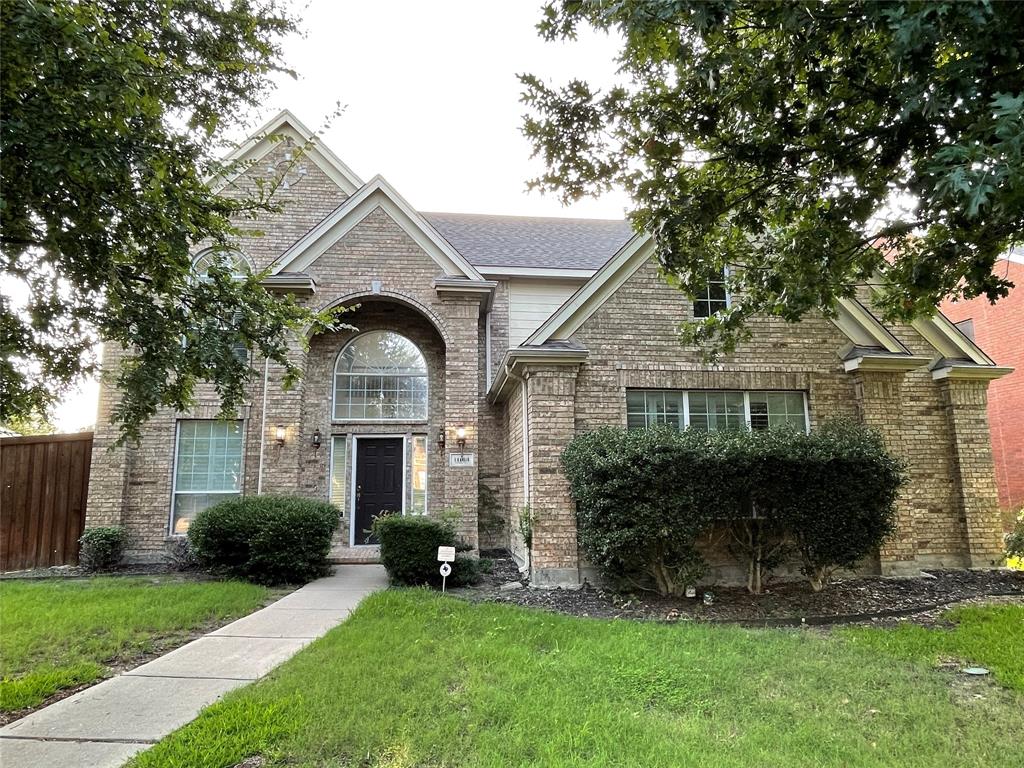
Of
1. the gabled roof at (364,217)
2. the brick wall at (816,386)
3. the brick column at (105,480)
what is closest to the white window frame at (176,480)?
the brick column at (105,480)

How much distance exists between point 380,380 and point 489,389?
2315 mm

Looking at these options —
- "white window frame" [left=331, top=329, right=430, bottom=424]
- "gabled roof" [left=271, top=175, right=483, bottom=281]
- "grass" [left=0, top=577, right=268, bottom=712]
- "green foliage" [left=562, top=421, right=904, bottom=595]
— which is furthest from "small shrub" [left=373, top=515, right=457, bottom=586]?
"gabled roof" [left=271, top=175, right=483, bottom=281]

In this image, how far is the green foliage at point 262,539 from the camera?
8.63 m

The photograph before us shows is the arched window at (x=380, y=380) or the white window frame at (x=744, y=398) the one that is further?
the arched window at (x=380, y=380)

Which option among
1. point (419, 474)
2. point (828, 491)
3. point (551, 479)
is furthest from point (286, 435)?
point (828, 491)

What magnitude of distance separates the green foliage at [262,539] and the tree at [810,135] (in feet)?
20.8

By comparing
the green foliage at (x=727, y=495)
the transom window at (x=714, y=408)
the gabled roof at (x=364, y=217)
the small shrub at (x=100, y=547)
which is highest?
the gabled roof at (x=364, y=217)

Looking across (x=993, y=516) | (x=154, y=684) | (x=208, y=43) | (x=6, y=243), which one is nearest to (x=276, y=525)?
(x=154, y=684)

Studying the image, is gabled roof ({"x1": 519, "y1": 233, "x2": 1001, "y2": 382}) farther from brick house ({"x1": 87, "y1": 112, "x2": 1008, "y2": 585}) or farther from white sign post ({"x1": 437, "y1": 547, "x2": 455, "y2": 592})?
white sign post ({"x1": 437, "y1": 547, "x2": 455, "y2": 592})

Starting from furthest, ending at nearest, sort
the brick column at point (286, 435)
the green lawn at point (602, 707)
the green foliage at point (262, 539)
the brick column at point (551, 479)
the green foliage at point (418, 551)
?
the brick column at point (286, 435), the green foliage at point (262, 539), the green foliage at point (418, 551), the brick column at point (551, 479), the green lawn at point (602, 707)

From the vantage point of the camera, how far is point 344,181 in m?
13.3

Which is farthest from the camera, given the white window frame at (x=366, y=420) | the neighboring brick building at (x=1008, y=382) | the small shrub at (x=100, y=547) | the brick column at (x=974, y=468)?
the neighboring brick building at (x=1008, y=382)

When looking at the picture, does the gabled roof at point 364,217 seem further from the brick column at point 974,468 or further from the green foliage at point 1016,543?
the green foliage at point 1016,543

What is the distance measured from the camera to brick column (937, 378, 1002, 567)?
8.88 m
